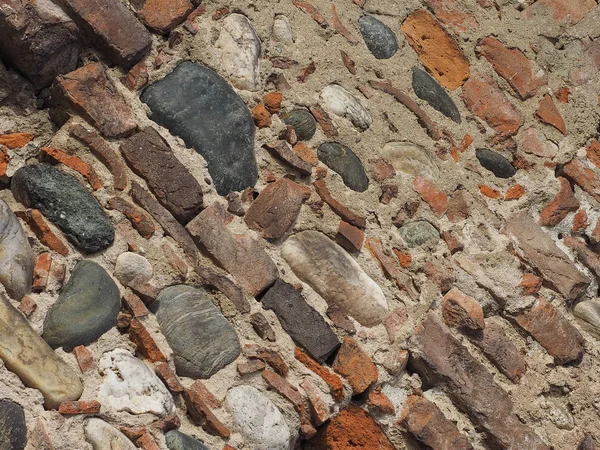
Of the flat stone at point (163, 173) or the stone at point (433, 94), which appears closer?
the flat stone at point (163, 173)

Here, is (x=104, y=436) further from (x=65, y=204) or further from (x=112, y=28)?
(x=112, y=28)

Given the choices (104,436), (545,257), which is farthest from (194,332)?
(545,257)

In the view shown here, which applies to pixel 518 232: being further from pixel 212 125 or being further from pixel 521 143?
pixel 212 125

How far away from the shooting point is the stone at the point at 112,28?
2.02 m

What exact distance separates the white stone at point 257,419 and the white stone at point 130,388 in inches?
5.3

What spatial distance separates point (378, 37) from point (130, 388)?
4.09 ft

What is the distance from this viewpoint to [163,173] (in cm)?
200

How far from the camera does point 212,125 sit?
2107 mm

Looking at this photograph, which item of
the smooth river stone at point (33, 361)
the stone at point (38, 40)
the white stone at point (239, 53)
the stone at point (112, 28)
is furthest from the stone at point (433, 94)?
the smooth river stone at point (33, 361)

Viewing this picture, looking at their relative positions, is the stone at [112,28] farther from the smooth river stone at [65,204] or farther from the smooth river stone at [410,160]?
the smooth river stone at [410,160]

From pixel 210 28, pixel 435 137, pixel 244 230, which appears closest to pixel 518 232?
pixel 435 137

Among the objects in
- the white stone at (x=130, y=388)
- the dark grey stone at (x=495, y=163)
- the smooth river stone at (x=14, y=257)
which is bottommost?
the white stone at (x=130, y=388)

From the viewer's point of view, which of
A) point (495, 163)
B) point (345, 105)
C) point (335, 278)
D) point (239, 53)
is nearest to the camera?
point (335, 278)

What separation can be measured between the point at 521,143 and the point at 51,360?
4.77ft
